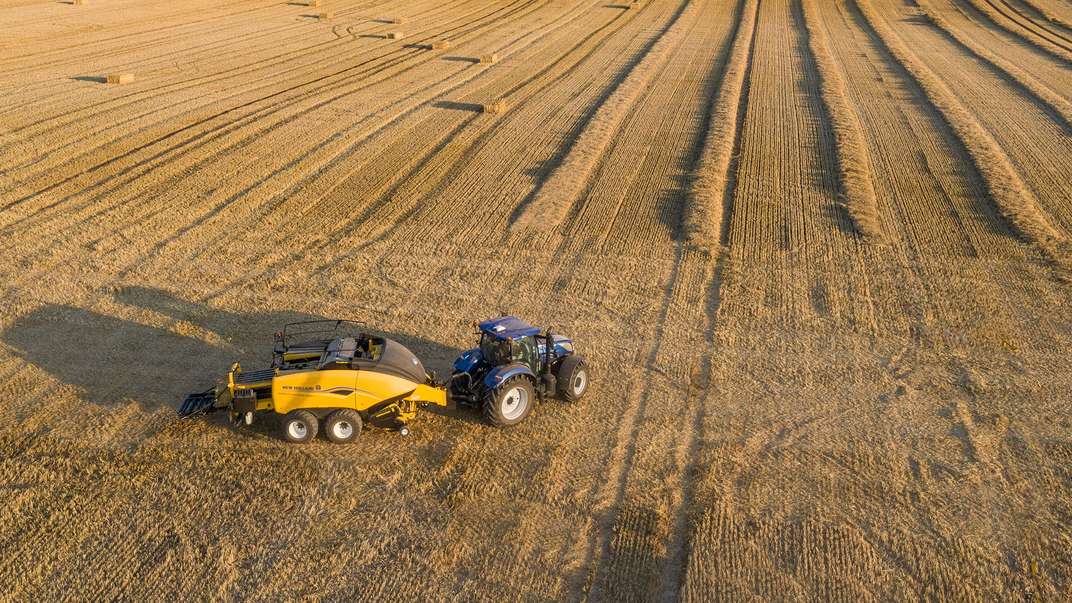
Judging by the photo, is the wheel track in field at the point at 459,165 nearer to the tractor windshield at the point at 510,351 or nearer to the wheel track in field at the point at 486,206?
the wheel track in field at the point at 486,206

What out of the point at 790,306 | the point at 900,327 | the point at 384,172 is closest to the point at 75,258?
the point at 384,172

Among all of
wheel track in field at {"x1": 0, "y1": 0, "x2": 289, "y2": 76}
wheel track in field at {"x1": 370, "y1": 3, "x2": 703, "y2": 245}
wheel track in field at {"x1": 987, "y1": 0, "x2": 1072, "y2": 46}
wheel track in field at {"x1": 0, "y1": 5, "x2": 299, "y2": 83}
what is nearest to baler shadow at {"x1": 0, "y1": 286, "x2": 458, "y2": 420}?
wheel track in field at {"x1": 370, "y1": 3, "x2": 703, "y2": 245}

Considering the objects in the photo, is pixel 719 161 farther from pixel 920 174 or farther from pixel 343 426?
pixel 343 426

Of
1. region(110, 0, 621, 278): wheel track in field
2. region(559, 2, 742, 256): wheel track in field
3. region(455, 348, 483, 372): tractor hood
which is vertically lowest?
region(110, 0, 621, 278): wheel track in field

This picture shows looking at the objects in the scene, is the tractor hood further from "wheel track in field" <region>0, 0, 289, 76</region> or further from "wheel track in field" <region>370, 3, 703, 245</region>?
"wheel track in field" <region>0, 0, 289, 76</region>

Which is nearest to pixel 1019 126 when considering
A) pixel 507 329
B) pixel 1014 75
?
pixel 1014 75

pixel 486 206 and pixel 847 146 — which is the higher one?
pixel 847 146

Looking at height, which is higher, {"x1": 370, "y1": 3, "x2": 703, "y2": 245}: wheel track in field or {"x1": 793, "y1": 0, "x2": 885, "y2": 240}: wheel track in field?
{"x1": 793, "y1": 0, "x2": 885, "y2": 240}: wheel track in field
